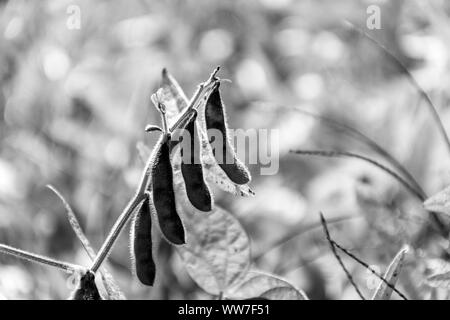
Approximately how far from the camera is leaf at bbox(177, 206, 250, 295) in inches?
42.8

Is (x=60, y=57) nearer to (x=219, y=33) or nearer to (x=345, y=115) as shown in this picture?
(x=219, y=33)

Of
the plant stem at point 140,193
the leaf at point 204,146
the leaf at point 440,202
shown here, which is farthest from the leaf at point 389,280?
the plant stem at point 140,193

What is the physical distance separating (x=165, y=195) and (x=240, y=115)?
126 centimetres

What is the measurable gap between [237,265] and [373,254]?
1.31 feet

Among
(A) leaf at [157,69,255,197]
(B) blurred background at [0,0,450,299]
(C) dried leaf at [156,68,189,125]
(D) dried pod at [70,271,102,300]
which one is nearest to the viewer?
(D) dried pod at [70,271,102,300]

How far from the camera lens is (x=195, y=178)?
90 cm

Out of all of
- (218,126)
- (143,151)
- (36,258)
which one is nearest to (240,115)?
(143,151)

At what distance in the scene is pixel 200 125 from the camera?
933 millimetres

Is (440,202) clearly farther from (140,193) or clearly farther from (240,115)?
(240,115)

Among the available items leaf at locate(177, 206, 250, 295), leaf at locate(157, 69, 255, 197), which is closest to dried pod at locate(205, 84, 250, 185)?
leaf at locate(157, 69, 255, 197)

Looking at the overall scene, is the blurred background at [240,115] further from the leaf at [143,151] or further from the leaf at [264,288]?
the leaf at [143,151]

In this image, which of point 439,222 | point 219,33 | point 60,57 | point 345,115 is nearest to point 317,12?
point 219,33

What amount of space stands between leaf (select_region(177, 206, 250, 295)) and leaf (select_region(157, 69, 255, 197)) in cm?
14

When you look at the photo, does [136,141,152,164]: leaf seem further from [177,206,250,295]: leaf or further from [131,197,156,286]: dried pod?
[131,197,156,286]: dried pod
